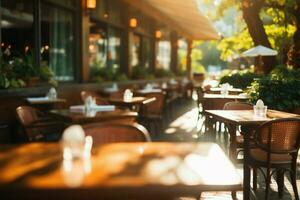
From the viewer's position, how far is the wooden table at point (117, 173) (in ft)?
5.96

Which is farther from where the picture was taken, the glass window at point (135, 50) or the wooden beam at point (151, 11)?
the glass window at point (135, 50)

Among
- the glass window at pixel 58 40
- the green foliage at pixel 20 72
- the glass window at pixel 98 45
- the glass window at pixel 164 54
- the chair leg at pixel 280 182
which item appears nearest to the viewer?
the chair leg at pixel 280 182

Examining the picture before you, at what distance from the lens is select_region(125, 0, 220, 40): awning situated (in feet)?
36.5

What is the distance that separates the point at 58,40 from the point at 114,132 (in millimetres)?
6213

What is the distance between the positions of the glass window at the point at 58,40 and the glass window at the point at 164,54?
28.5ft

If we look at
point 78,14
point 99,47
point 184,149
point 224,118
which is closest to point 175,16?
point 99,47

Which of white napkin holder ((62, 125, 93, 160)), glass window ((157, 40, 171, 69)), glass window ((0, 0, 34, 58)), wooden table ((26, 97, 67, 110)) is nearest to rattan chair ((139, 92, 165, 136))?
wooden table ((26, 97, 67, 110))

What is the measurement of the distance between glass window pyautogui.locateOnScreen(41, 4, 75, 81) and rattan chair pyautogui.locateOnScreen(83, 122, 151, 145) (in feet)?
17.6

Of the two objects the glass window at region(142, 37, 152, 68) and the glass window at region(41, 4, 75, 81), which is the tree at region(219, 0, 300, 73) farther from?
the glass window at region(41, 4, 75, 81)

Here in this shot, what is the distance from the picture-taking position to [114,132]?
301 centimetres

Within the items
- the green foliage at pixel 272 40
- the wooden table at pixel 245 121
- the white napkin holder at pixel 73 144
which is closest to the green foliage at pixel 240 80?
the green foliage at pixel 272 40

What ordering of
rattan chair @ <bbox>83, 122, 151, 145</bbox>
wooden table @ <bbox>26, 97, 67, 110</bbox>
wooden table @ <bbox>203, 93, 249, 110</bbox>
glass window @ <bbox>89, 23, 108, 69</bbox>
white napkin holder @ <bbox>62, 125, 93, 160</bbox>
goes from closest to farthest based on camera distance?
white napkin holder @ <bbox>62, 125, 93, 160</bbox>
rattan chair @ <bbox>83, 122, 151, 145</bbox>
wooden table @ <bbox>26, 97, 67, 110</bbox>
wooden table @ <bbox>203, 93, 249, 110</bbox>
glass window @ <bbox>89, 23, 108, 69</bbox>

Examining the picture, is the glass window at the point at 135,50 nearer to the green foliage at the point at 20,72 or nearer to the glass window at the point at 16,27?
the glass window at the point at 16,27

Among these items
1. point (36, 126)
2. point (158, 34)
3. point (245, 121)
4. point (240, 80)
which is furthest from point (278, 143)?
point (158, 34)
